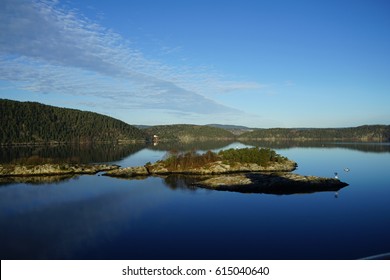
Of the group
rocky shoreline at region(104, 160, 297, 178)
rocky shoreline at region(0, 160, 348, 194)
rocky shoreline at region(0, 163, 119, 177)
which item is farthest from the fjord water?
rocky shoreline at region(104, 160, 297, 178)

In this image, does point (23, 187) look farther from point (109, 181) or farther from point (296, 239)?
point (296, 239)

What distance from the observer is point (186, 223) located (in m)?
39.9

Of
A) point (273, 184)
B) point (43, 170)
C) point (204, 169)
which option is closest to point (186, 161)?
point (204, 169)

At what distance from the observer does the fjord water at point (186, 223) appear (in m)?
30.5

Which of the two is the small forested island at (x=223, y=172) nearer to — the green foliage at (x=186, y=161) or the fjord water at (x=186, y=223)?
the green foliage at (x=186, y=161)

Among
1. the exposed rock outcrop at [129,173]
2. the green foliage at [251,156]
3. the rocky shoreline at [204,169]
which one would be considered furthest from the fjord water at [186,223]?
the green foliage at [251,156]

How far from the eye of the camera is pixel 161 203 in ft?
170

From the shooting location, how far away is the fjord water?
100ft

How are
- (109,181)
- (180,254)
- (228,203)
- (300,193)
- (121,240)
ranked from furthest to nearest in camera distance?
(109,181), (300,193), (228,203), (121,240), (180,254)

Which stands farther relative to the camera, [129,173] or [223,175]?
[129,173]

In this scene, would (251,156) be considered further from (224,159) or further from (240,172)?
(240,172)

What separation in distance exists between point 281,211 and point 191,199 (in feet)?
47.8
